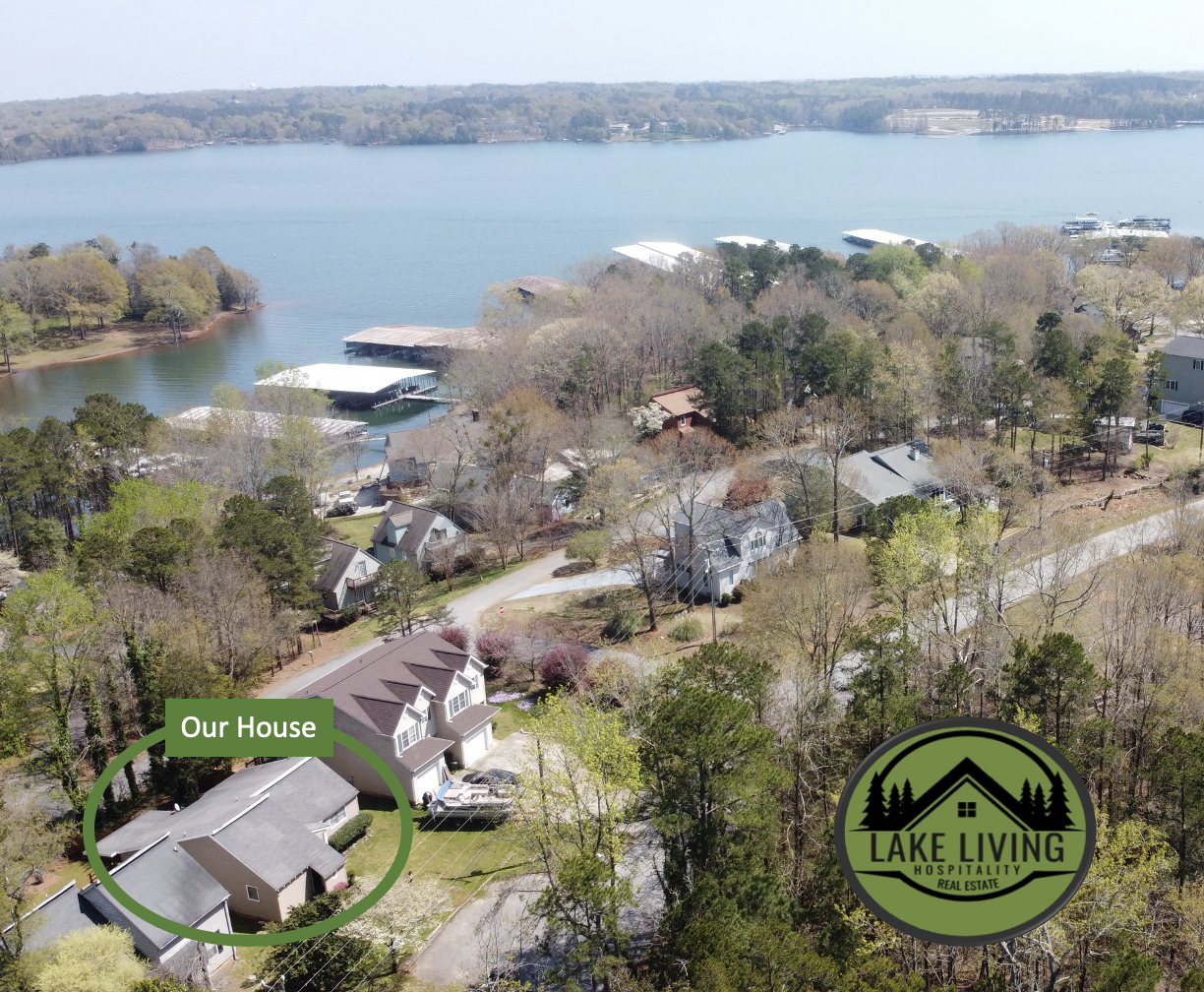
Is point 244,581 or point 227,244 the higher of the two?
point 227,244

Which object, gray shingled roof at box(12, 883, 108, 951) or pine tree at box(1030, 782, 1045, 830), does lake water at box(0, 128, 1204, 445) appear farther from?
pine tree at box(1030, 782, 1045, 830)

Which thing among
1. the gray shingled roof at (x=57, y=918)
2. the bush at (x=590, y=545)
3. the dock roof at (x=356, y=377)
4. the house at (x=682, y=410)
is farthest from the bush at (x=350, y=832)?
the dock roof at (x=356, y=377)

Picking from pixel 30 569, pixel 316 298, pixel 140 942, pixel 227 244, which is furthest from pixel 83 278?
pixel 140 942

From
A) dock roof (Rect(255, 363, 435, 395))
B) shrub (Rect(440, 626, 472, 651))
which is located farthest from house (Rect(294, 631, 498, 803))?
dock roof (Rect(255, 363, 435, 395))

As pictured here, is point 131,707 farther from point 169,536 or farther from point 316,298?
point 316,298

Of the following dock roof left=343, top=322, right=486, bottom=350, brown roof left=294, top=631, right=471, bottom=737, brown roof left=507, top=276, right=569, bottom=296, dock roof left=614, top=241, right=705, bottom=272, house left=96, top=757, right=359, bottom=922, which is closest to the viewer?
house left=96, top=757, right=359, bottom=922

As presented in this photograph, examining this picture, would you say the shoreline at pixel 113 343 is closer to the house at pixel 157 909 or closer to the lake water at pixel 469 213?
the lake water at pixel 469 213
